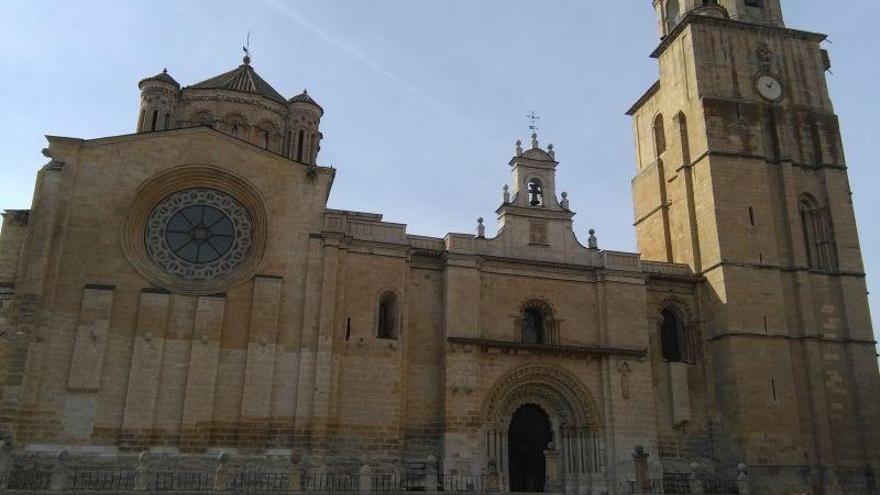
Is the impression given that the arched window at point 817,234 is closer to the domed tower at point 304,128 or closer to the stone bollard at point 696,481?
the stone bollard at point 696,481

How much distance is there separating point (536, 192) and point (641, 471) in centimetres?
965

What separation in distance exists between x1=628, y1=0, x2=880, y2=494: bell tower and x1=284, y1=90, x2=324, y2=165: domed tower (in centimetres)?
1387

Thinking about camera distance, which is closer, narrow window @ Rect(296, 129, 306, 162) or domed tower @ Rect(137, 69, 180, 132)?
domed tower @ Rect(137, 69, 180, 132)

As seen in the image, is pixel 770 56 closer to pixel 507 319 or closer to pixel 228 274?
pixel 507 319

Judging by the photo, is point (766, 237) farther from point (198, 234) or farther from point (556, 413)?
point (198, 234)

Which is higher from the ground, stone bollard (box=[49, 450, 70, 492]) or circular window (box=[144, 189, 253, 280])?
circular window (box=[144, 189, 253, 280])

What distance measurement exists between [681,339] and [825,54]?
536 inches

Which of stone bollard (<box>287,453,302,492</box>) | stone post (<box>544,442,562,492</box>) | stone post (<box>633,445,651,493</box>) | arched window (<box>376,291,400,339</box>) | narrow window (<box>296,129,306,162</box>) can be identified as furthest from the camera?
narrow window (<box>296,129,306,162</box>)

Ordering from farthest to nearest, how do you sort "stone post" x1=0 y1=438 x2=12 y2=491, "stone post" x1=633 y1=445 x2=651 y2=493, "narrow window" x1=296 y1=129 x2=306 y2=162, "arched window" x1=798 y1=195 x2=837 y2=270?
1. "narrow window" x1=296 y1=129 x2=306 y2=162
2. "arched window" x1=798 y1=195 x2=837 y2=270
3. "stone post" x1=633 y1=445 x2=651 y2=493
4. "stone post" x1=0 y1=438 x2=12 y2=491

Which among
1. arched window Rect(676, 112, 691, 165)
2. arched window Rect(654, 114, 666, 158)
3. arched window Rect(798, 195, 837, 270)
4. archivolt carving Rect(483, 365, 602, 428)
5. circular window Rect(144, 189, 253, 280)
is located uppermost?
arched window Rect(654, 114, 666, 158)

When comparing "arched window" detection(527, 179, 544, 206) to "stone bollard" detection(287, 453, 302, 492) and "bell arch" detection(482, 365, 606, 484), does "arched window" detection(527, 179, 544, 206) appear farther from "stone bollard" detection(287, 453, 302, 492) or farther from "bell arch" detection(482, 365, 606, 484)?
"stone bollard" detection(287, 453, 302, 492)

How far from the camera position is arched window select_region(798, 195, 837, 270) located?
26766 mm

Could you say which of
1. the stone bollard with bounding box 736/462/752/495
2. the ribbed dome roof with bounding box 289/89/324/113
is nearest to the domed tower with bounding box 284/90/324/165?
the ribbed dome roof with bounding box 289/89/324/113

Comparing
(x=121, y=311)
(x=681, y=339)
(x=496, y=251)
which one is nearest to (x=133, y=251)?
(x=121, y=311)
